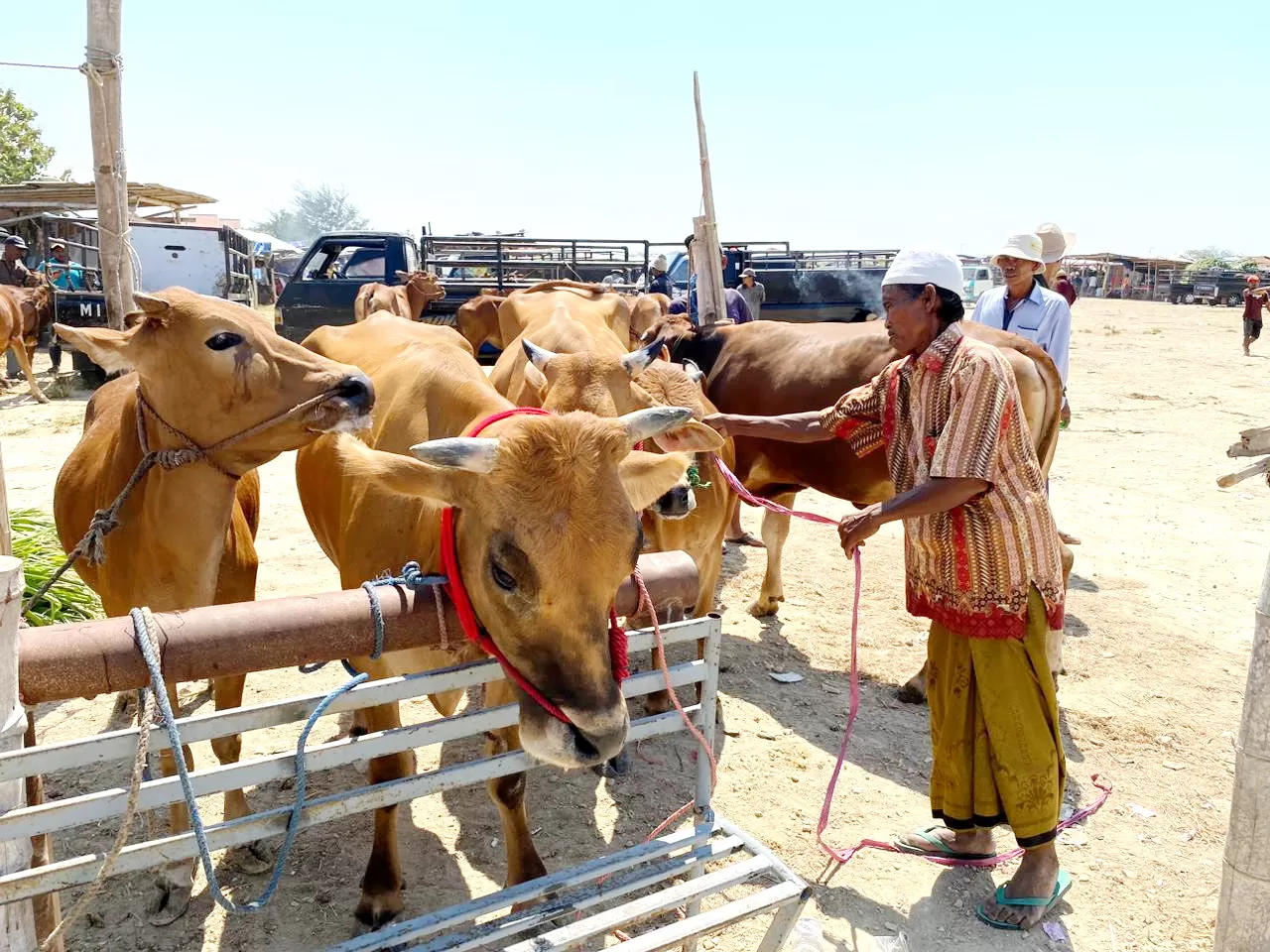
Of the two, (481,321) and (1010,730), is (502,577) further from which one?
(481,321)

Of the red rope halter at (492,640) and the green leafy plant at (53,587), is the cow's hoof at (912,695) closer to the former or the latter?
the red rope halter at (492,640)

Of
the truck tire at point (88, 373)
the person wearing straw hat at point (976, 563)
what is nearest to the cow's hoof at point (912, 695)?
the person wearing straw hat at point (976, 563)

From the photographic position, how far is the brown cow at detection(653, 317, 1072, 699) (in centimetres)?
521

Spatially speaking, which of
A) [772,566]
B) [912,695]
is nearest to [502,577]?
[912,695]

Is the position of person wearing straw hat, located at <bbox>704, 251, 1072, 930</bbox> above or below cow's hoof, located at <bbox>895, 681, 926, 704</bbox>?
above

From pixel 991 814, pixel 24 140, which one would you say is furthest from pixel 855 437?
pixel 24 140

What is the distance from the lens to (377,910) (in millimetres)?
3279

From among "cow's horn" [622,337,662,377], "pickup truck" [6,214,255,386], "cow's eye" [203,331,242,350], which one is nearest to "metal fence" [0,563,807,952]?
"cow's eye" [203,331,242,350]

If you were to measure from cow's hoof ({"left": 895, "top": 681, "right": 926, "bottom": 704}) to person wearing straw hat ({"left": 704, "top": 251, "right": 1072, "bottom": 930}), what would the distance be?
1.61m

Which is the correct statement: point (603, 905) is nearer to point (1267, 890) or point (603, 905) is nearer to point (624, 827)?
point (624, 827)

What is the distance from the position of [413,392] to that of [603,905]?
223 cm

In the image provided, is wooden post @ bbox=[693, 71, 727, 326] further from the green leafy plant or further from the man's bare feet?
the man's bare feet

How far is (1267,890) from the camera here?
2.75 meters

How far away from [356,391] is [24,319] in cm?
1251
